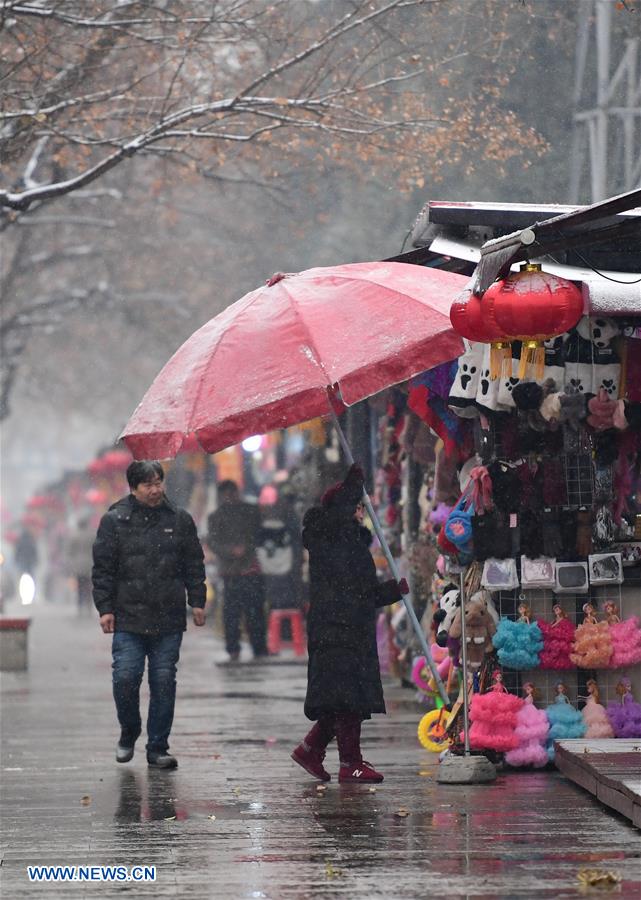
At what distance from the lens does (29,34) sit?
711 inches

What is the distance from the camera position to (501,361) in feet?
35.1

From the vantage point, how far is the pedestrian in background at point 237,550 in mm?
22109

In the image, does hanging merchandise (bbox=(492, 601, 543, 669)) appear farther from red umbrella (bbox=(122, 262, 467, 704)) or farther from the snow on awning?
the snow on awning

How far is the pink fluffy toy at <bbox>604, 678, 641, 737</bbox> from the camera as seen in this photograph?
436 inches

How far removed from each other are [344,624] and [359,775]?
3.00ft

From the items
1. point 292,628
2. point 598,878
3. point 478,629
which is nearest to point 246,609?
point 292,628

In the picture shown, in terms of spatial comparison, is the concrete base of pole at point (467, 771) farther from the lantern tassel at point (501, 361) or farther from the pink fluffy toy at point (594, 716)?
the lantern tassel at point (501, 361)

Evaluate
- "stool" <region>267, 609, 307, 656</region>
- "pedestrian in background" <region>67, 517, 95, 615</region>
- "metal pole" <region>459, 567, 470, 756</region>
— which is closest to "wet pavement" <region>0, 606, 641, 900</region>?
"metal pole" <region>459, 567, 470, 756</region>

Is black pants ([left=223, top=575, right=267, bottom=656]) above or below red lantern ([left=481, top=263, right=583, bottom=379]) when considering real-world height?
below

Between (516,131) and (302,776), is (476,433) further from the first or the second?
(516,131)

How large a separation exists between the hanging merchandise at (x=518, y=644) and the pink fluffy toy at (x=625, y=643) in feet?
1.47

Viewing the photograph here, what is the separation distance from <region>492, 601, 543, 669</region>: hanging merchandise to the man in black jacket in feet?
6.72

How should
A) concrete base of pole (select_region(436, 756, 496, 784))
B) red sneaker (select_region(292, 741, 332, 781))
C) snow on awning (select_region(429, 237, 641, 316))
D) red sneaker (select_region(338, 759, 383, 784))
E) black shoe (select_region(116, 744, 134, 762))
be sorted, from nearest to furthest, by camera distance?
snow on awning (select_region(429, 237, 641, 316)) < concrete base of pole (select_region(436, 756, 496, 784)) < red sneaker (select_region(338, 759, 383, 784)) < red sneaker (select_region(292, 741, 332, 781)) < black shoe (select_region(116, 744, 134, 762))

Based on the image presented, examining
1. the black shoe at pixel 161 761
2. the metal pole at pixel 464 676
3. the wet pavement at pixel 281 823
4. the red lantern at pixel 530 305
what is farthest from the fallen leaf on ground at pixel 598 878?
the black shoe at pixel 161 761
